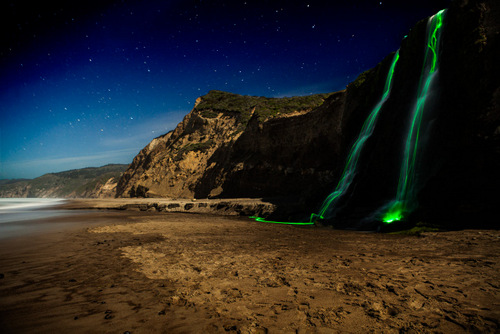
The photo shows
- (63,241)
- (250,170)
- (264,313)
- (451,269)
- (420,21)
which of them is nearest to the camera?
(264,313)

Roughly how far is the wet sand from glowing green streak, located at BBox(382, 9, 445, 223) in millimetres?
3389

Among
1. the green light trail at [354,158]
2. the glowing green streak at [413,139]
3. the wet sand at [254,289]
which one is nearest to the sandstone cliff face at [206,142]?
the green light trail at [354,158]

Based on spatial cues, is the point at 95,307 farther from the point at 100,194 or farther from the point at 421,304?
the point at 100,194

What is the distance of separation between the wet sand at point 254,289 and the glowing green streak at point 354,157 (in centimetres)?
658

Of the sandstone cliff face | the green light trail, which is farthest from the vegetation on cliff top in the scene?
the green light trail

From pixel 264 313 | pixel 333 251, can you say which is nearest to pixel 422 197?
pixel 333 251

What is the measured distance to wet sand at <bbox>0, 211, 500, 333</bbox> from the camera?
2.29 meters

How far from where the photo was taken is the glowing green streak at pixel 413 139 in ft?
28.9

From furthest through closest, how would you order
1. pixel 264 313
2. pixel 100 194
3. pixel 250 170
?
pixel 100 194
pixel 250 170
pixel 264 313

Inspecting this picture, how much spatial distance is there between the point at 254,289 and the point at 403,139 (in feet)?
33.6

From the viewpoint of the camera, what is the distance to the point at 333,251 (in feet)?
17.0

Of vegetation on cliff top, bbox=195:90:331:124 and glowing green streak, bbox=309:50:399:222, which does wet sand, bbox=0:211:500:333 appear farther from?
vegetation on cliff top, bbox=195:90:331:124

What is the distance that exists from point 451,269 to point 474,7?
1011cm

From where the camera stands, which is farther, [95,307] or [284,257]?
[284,257]
